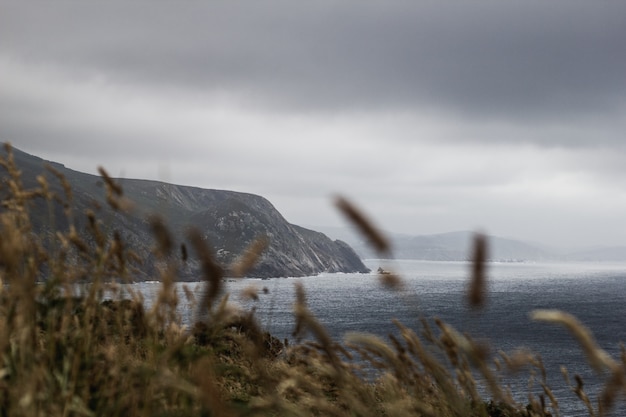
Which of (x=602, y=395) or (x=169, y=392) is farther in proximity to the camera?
(x=169, y=392)

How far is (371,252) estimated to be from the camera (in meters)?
2.39

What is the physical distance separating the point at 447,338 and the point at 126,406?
187 centimetres

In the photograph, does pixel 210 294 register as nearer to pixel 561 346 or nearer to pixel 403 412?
pixel 403 412

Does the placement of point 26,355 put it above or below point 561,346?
above

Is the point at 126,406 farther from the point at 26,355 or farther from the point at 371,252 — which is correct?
the point at 371,252

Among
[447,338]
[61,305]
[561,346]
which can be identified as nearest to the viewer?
[447,338]

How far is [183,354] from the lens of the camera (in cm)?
374

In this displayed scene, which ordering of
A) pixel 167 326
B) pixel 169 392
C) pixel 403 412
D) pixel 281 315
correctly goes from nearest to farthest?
pixel 403 412, pixel 169 392, pixel 167 326, pixel 281 315

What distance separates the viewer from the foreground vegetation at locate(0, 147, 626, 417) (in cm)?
250

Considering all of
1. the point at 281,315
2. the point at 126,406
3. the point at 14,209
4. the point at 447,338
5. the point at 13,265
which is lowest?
the point at 281,315

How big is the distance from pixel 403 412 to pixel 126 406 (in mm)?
1743

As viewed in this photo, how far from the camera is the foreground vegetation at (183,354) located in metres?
2.50

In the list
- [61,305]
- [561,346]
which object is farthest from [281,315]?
[61,305]

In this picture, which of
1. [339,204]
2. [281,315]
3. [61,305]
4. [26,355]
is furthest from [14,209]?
[281,315]
